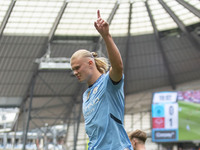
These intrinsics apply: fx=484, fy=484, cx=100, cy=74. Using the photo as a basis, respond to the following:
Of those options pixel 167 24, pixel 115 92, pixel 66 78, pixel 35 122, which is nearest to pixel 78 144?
pixel 35 122

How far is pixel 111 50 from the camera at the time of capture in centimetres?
446

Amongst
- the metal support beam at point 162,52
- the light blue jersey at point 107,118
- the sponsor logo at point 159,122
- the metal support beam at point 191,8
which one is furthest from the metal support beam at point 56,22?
the light blue jersey at point 107,118

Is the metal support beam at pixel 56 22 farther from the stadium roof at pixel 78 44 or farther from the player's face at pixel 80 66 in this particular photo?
the player's face at pixel 80 66

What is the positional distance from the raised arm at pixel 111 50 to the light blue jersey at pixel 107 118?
16 centimetres

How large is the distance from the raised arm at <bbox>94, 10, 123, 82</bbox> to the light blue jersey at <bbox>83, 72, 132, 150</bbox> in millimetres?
158

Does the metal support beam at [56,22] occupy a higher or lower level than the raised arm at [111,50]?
higher

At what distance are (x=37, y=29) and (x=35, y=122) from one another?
1667 centimetres

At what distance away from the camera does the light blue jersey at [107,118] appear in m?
4.80

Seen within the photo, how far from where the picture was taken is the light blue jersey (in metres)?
4.80

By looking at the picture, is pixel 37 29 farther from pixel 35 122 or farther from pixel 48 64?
pixel 35 122

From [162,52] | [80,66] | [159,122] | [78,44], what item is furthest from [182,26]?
[80,66]

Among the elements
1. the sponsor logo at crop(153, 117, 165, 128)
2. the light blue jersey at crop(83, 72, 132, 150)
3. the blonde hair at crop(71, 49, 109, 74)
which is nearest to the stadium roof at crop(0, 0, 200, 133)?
the sponsor logo at crop(153, 117, 165, 128)

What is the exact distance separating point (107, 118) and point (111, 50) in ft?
2.47

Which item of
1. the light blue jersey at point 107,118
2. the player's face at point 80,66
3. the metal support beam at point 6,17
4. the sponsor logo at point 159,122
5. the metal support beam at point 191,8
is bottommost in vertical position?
the light blue jersey at point 107,118
